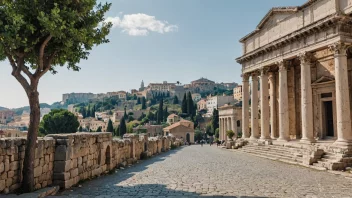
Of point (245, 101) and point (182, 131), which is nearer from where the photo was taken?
point (245, 101)

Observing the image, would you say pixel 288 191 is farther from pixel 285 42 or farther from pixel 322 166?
pixel 285 42

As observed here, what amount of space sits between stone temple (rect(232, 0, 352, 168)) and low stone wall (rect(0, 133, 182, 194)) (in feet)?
37.9

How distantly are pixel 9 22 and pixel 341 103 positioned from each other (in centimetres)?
1635

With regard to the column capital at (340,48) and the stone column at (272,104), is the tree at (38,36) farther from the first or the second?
the stone column at (272,104)

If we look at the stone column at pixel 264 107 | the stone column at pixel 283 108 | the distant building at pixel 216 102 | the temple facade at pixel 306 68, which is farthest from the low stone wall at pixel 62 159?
the distant building at pixel 216 102

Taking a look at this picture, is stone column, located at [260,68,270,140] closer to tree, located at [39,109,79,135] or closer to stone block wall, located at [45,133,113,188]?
stone block wall, located at [45,133,113,188]

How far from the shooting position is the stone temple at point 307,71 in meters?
16.2

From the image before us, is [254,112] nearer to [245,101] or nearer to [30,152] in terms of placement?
[245,101]

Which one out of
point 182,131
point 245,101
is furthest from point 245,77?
point 182,131

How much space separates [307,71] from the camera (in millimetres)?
19234

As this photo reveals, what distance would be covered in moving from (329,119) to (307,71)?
201 inches

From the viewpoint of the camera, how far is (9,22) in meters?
7.50

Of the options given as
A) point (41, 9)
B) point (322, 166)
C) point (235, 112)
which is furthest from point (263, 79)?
point (235, 112)

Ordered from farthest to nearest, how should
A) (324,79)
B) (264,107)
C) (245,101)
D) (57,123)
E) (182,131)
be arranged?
(182,131) < (57,123) < (245,101) < (264,107) < (324,79)
